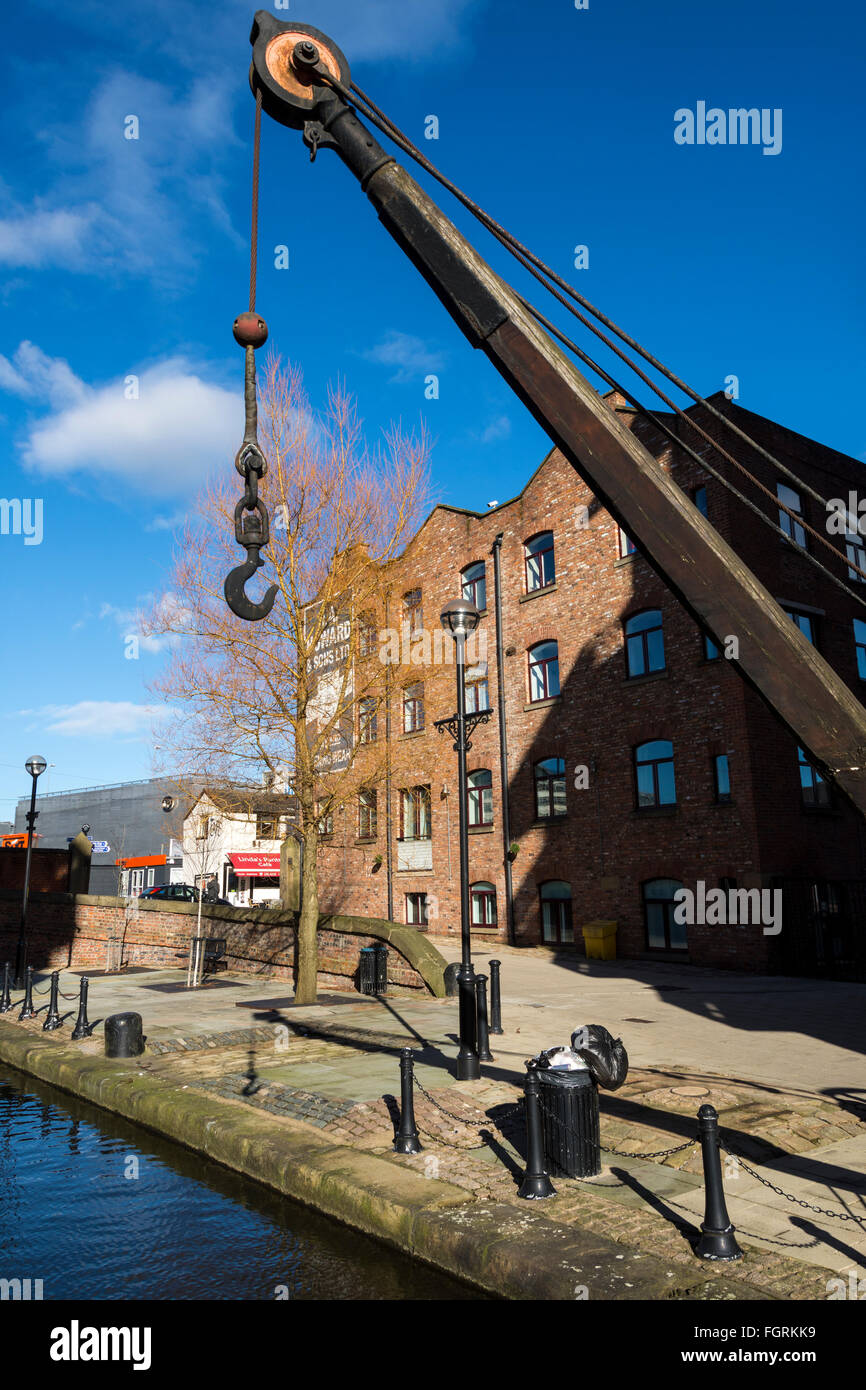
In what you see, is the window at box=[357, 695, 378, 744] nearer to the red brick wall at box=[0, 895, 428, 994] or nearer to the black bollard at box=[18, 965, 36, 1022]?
the red brick wall at box=[0, 895, 428, 994]

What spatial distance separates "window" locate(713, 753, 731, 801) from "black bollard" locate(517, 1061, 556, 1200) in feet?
46.1

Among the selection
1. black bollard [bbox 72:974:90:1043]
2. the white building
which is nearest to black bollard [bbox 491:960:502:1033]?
black bollard [bbox 72:974:90:1043]

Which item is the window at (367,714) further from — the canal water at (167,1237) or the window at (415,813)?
the window at (415,813)

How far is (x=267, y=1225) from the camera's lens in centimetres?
636

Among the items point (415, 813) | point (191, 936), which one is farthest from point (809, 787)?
point (191, 936)

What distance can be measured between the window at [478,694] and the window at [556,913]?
18.2ft

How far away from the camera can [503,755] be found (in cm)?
2494

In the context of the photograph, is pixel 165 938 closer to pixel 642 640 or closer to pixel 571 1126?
pixel 642 640

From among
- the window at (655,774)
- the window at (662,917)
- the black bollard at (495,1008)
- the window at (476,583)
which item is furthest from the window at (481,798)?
the black bollard at (495,1008)

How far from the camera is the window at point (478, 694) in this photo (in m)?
26.0

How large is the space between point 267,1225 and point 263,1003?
966 centimetres
